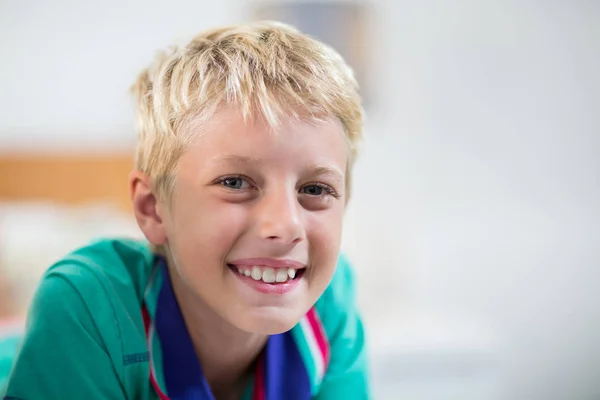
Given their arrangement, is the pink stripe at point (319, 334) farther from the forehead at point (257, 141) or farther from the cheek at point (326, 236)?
the forehead at point (257, 141)

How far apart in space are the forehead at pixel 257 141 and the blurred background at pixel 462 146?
154 centimetres

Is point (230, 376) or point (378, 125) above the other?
point (378, 125)

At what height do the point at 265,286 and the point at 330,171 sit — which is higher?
the point at 330,171

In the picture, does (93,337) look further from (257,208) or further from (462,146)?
(462,146)

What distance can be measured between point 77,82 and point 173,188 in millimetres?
1662

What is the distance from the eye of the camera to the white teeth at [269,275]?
0.68 metres

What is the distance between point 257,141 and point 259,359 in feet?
1.22

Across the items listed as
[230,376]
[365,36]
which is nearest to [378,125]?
[365,36]

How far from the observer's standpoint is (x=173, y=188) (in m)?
0.72

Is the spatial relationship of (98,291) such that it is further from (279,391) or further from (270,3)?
(270,3)

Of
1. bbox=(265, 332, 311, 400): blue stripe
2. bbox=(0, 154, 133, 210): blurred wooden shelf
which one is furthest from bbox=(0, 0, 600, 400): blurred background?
bbox=(265, 332, 311, 400): blue stripe

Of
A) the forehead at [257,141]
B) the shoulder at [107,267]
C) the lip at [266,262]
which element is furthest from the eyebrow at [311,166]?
the shoulder at [107,267]

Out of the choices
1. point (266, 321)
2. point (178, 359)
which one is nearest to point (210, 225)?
point (266, 321)

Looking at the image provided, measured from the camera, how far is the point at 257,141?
2.11ft
